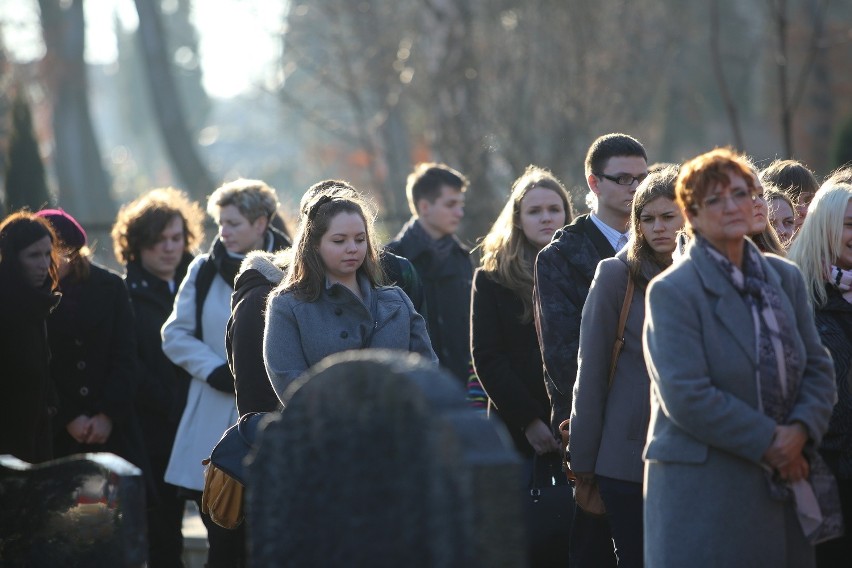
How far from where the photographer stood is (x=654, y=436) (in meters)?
4.38

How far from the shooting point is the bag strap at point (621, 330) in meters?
5.11

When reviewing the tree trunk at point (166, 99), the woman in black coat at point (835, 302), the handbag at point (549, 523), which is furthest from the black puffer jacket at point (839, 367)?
the tree trunk at point (166, 99)

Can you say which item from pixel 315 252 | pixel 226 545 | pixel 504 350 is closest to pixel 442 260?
pixel 504 350

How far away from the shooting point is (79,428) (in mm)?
7199

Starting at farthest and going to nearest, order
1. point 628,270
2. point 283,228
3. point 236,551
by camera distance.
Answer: point 283,228 → point 236,551 → point 628,270

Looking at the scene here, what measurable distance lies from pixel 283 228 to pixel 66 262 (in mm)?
1329

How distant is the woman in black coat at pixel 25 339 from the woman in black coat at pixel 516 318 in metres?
2.13

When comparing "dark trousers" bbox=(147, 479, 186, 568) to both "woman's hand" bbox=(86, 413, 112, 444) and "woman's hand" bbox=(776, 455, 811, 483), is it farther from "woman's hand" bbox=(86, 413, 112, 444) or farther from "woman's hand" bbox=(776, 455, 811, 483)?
"woman's hand" bbox=(776, 455, 811, 483)

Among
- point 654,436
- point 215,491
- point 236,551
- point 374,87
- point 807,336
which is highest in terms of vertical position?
point 374,87

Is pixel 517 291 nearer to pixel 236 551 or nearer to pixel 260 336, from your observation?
pixel 260 336

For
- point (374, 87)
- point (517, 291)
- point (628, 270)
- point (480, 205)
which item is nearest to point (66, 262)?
point (517, 291)

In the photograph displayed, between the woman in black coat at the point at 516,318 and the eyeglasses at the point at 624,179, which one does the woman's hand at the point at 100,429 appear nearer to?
the woman in black coat at the point at 516,318

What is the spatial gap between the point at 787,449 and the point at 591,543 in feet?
5.03

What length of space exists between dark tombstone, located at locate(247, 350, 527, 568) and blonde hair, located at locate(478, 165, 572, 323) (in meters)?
2.64
